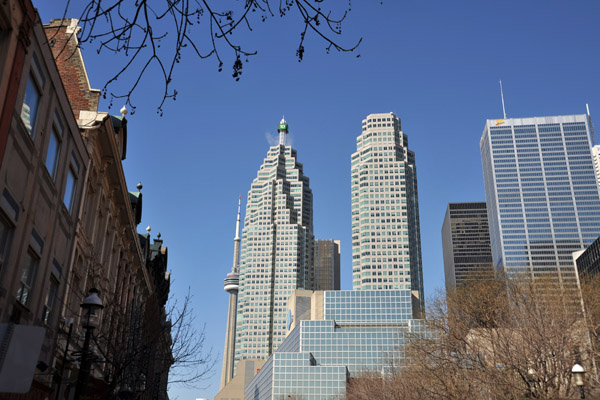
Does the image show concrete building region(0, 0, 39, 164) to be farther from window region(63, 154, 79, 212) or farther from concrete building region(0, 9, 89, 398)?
window region(63, 154, 79, 212)

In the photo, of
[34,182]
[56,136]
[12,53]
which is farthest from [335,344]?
[12,53]

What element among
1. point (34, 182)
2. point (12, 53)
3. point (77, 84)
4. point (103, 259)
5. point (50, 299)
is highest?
point (77, 84)

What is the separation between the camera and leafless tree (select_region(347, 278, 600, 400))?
35.6 metres

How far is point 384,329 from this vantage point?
166m

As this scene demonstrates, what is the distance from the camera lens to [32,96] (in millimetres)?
19453

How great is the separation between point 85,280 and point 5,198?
12.2m

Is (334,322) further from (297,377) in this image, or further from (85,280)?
(85,280)

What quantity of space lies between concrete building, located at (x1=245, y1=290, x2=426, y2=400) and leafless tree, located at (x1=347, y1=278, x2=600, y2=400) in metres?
82.9

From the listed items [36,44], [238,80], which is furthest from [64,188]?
[238,80]

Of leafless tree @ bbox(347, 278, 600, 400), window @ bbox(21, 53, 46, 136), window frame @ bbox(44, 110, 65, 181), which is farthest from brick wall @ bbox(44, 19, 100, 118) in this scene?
leafless tree @ bbox(347, 278, 600, 400)

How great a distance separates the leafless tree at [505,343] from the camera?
3556cm

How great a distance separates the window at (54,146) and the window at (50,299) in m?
Answer: 4.20

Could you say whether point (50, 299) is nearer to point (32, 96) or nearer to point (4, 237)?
point (4, 237)

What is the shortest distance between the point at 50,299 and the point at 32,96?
26.9 feet
